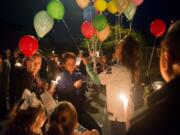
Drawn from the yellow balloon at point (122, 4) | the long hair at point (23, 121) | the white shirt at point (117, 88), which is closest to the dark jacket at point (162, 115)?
the long hair at point (23, 121)

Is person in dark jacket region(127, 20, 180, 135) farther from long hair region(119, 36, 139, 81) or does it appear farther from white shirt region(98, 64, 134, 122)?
white shirt region(98, 64, 134, 122)

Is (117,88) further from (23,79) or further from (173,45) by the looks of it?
(173,45)

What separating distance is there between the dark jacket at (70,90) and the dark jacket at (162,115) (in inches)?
166

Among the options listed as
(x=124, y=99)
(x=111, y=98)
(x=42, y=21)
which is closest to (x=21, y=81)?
(x=111, y=98)

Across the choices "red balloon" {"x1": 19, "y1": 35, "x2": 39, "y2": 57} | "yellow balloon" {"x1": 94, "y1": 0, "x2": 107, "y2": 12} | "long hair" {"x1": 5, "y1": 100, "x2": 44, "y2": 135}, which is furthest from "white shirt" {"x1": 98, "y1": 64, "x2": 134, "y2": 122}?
"yellow balloon" {"x1": 94, "y1": 0, "x2": 107, "y2": 12}

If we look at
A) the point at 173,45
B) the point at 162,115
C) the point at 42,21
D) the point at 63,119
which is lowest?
the point at 63,119

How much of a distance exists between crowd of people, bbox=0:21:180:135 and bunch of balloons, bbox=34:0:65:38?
1387 millimetres

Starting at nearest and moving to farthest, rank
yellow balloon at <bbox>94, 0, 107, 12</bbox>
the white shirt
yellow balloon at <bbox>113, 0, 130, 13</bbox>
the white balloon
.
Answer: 1. the white shirt
2. the white balloon
3. yellow balloon at <bbox>113, 0, 130, 13</bbox>
4. yellow balloon at <bbox>94, 0, 107, 12</bbox>

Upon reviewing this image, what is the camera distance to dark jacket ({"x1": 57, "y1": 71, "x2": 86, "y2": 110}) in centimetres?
595

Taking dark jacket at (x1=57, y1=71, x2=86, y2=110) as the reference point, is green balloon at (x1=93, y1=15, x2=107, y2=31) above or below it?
above

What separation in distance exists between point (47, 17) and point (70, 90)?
297 cm

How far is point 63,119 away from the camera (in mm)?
3643

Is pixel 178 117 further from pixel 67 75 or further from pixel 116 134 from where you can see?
pixel 67 75

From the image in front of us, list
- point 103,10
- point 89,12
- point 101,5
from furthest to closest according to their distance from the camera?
point 89,12 < point 103,10 < point 101,5
